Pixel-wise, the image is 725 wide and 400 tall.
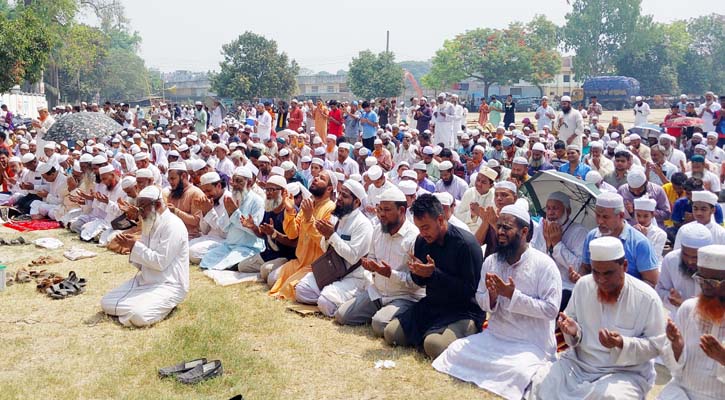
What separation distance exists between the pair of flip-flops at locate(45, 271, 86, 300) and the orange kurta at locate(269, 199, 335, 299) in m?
1.99

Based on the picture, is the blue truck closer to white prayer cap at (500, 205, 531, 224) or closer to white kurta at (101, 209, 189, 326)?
white kurta at (101, 209, 189, 326)

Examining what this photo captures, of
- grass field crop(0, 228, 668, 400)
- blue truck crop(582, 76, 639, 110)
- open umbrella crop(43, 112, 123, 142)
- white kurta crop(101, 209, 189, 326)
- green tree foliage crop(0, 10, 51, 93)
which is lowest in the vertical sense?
grass field crop(0, 228, 668, 400)

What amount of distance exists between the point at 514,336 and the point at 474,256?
0.67 metres

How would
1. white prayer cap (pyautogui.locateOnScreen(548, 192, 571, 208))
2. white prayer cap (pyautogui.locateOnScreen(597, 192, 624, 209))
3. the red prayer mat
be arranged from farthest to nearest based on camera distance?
1. the red prayer mat
2. white prayer cap (pyautogui.locateOnScreen(548, 192, 571, 208))
3. white prayer cap (pyautogui.locateOnScreen(597, 192, 624, 209))

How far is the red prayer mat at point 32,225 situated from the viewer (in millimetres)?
9789

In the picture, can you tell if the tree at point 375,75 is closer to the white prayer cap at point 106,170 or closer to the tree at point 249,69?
the tree at point 249,69

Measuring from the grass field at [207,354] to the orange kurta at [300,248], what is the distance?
0.19 meters

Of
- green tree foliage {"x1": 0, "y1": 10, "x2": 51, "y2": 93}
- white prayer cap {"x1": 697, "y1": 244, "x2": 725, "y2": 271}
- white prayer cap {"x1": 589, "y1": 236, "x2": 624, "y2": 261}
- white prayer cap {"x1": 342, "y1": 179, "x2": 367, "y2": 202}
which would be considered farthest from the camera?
green tree foliage {"x1": 0, "y1": 10, "x2": 51, "y2": 93}

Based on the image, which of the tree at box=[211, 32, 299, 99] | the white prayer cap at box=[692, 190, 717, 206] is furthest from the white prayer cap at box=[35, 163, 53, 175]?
the tree at box=[211, 32, 299, 99]

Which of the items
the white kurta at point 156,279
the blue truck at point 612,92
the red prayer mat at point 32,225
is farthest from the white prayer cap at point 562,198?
the blue truck at point 612,92

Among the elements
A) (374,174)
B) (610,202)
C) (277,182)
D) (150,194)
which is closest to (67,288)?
(150,194)

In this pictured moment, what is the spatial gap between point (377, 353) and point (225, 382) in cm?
118

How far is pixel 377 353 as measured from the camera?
492 centimetres

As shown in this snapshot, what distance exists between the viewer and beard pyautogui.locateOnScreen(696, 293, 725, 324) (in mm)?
3105
